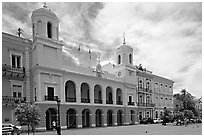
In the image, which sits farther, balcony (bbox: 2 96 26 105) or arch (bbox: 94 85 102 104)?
arch (bbox: 94 85 102 104)

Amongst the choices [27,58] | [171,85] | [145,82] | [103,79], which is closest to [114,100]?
[103,79]

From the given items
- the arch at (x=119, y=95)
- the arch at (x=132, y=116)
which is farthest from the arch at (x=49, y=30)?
the arch at (x=132, y=116)

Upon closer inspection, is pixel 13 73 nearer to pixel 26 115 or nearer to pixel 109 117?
pixel 26 115

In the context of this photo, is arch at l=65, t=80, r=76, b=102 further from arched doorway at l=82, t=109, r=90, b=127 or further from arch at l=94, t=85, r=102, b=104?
arch at l=94, t=85, r=102, b=104

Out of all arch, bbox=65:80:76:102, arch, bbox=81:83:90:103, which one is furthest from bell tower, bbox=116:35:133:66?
Answer: arch, bbox=65:80:76:102

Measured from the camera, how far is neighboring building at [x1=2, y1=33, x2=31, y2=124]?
2420cm

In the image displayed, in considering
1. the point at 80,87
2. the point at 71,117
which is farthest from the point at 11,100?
the point at 71,117

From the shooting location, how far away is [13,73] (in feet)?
81.8

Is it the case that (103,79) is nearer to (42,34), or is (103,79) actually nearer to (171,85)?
(42,34)

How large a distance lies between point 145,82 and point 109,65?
797 centimetres

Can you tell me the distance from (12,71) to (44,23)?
684 centimetres

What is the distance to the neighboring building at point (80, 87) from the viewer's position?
86.8 ft

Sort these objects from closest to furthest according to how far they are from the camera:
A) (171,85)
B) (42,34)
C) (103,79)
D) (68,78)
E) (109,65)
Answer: (42,34)
(68,78)
(103,79)
(109,65)
(171,85)

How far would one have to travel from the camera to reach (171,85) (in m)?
53.2
